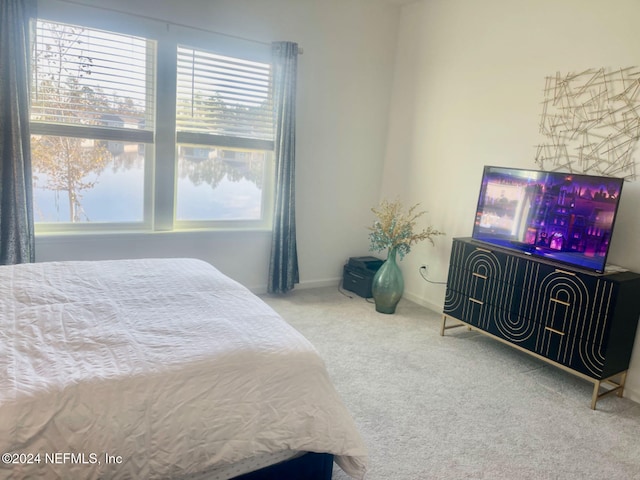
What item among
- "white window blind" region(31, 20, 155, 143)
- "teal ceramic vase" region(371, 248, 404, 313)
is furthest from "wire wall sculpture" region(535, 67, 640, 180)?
"white window blind" region(31, 20, 155, 143)

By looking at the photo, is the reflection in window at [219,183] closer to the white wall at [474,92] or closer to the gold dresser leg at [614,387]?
the white wall at [474,92]

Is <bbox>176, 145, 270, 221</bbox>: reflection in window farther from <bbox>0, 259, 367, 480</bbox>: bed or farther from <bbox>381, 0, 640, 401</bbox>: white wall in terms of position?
<bbox>0, 259, 367, 480</bbox>: bed

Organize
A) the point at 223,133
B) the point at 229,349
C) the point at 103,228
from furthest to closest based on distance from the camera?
the point at 223,133 → the point at 103,228 → the point at 229,349

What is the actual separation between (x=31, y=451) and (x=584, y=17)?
370cm

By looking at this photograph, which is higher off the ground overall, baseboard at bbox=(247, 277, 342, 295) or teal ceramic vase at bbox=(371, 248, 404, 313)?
teal ceramic vase at bbox=(371, 248, 404, 313)

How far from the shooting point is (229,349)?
5.30ft

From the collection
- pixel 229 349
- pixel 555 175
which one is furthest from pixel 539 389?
pixel 229 349

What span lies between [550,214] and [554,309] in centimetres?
61

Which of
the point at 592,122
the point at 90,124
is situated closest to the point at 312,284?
the point at 90,124

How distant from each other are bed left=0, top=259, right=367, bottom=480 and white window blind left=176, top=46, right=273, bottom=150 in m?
2.07

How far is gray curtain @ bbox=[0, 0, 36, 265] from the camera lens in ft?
9.56

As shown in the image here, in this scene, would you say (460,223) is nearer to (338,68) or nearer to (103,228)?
(338,68)

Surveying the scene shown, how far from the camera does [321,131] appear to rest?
4344 millimetres

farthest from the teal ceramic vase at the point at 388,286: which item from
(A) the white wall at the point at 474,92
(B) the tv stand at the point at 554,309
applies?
(B) the tv stand at the point at 554,309
